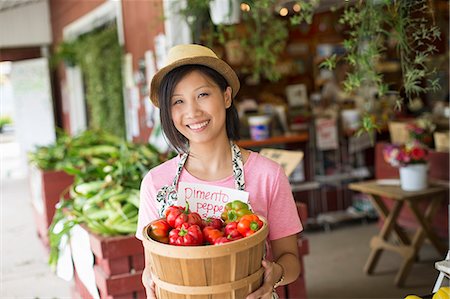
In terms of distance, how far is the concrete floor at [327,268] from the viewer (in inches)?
128

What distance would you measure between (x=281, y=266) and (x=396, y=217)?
9.30ft

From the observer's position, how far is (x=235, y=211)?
1.65 metres

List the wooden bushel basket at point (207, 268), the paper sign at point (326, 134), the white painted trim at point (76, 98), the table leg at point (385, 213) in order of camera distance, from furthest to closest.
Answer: the white painted trim at point (76, 98)
the paper sign at point (326, 134)
the table leg at point (385, 213)
the wooden bushel basket at point (207, 268)

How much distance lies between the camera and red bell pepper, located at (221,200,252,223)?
164 cm

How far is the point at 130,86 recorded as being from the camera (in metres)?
7.38

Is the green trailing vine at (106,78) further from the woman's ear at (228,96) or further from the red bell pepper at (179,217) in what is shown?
the red bell pepper at (179,217)


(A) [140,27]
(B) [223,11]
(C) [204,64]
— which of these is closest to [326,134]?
(B) [223,11]

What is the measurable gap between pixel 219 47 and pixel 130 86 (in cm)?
124

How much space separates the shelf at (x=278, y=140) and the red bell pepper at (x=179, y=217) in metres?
3.95

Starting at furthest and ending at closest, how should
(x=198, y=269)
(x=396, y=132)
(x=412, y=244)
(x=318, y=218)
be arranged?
(x=318, y=218)
(x=396, y=132)
(x=412, y=244)
(x=198, y=269)

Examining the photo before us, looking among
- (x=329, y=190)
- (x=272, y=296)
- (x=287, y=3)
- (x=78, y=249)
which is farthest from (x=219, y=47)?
(x=272, y=296)

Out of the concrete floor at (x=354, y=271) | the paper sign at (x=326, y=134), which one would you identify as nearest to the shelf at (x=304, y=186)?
the paper sign at (x=326, y=134)

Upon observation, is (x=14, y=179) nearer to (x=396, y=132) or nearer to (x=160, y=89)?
(x=396, y=132)

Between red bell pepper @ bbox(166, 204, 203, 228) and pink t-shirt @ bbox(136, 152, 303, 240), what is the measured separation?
0.22 m
